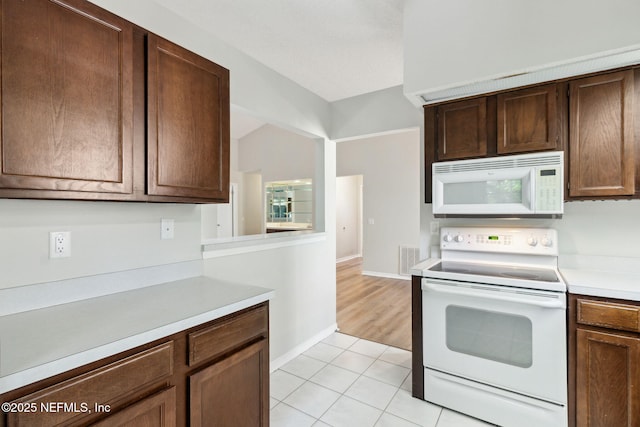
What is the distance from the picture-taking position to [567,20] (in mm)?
1612

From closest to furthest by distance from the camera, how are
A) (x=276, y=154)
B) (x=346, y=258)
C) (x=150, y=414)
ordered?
(x=150, y=414), (x=276, y=154), (x=346, y=258)

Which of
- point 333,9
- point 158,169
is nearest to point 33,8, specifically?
point 158,169

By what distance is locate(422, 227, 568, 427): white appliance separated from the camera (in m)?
1.66

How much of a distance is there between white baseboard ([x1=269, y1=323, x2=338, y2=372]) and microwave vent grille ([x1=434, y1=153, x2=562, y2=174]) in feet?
6.43

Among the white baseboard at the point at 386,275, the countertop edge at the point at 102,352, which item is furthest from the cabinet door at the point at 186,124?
the white baseboard at the point at 386,275

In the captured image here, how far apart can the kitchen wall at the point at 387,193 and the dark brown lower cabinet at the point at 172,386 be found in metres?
4.48

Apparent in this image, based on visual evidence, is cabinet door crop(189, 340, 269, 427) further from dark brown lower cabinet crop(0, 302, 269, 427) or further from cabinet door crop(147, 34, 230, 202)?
cabinet door crop(147, 34, 230, 202)

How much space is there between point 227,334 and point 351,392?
4.37ft

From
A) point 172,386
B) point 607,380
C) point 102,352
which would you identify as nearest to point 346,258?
point 607,380

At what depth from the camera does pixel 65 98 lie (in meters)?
1.16

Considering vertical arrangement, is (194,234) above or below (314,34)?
below

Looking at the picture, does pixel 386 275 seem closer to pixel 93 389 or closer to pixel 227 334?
pixel 227 334

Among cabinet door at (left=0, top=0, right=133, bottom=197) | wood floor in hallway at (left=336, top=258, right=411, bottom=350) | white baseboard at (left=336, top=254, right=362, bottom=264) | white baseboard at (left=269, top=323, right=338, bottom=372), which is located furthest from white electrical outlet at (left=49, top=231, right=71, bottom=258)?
white baseboard at (left=336, top=254, right=362, bottom=264)

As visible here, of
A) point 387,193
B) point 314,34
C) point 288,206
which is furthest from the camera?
point 288,206
